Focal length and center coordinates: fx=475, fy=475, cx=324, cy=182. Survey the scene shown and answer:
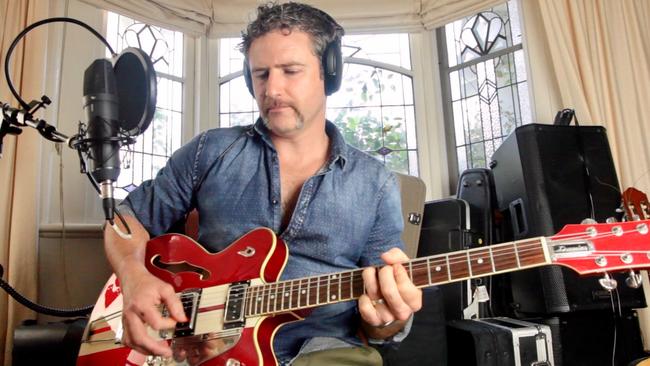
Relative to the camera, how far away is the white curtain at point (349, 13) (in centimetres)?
260

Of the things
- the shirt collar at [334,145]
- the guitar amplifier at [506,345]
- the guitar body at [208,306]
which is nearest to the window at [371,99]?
the guitar amplifier at [506,345]

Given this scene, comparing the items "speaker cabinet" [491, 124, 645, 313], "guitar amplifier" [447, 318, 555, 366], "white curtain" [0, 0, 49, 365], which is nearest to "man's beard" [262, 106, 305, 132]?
"guitar amplifier" [447, 318, 555, 366]

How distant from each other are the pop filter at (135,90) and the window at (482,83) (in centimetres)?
226

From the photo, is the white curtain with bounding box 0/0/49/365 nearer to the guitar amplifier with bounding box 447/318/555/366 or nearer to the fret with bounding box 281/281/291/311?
the fret with bounding box 281/281/291/311

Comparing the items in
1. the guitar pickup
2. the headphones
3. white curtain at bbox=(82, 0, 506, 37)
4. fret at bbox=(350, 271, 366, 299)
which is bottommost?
the guitar pickup

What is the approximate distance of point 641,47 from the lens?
2.22 m

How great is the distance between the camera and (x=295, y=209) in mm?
1102

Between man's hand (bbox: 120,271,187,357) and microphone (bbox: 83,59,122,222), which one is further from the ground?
microphone (bbox: 83,59,122,222)

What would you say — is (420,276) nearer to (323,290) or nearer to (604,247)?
(323,290)

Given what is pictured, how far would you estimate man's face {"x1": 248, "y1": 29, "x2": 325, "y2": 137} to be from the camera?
45.2 inches

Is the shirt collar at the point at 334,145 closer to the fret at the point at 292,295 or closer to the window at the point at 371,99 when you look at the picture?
the fret at the point at 292,295

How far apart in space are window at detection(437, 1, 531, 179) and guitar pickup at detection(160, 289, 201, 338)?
211 cm

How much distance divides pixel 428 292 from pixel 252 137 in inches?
29.1

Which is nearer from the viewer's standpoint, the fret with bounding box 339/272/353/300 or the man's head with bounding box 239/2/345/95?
the fret with bounding box 339/272/353/300
